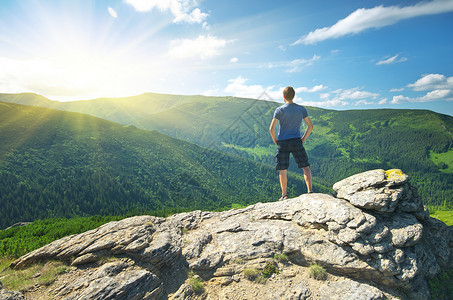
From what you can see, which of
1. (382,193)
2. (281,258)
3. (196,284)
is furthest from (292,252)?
(382,193)

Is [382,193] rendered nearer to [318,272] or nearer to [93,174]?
[318,272]

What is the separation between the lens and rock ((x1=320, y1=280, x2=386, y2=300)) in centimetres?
923

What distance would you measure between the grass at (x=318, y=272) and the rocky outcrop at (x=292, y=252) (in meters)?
0.30

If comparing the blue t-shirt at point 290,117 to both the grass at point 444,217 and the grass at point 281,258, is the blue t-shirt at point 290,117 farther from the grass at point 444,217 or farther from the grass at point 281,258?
the grass at point 444,217

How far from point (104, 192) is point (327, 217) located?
13971 centimetres

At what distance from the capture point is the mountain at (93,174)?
10894 cm

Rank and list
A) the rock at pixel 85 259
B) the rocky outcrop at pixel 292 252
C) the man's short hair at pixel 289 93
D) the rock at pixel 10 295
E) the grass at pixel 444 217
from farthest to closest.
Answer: the grass at pixel 444 217, the man's short hair at pixel 289 93, the rock at pixel 85 259, the rocky outcrop at pixel 292 252, the rock at pixel 10 295

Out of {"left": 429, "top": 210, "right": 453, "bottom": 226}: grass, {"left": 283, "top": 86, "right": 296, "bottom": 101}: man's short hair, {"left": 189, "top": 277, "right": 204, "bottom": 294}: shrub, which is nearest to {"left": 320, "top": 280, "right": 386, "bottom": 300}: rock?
{"left": 189, "top": 277, "right": 204, "bottom": 294}: shrub

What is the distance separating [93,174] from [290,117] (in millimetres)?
151365

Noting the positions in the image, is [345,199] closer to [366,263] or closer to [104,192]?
[366,263]

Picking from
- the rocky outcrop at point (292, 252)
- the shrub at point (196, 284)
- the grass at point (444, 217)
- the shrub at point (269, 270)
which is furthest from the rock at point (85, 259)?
the grass at point (444, 217)

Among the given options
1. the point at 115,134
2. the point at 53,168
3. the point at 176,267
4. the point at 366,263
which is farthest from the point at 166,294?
the point at 115,134

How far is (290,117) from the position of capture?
12.2m

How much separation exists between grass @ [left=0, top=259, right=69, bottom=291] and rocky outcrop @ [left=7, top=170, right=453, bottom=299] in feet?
1.16
